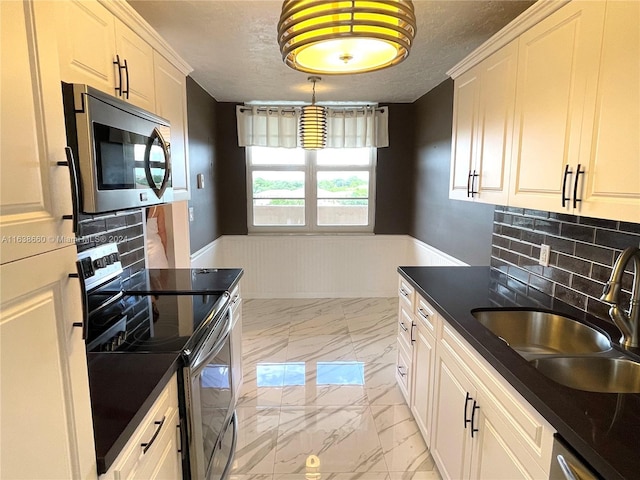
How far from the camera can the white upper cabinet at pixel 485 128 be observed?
1883 millimetres

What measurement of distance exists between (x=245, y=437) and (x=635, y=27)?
2601 mm

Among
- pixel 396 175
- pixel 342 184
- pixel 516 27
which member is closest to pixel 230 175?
pixel 342 184

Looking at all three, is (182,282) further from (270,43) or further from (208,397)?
(270,43)

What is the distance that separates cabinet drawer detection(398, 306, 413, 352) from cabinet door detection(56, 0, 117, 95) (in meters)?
2.00

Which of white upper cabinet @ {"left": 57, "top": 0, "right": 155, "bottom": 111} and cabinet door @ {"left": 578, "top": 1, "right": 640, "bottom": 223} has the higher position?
white upper cabinet @ {"left": 57, "top": 0, "right": 155, "bottom": 111}

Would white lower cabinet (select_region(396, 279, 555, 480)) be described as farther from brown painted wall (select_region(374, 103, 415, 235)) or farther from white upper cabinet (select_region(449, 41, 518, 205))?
brown painted wall (select_region(374, 103, 415, 235))

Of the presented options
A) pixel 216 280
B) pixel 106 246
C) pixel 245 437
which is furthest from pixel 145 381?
pixel 245 437

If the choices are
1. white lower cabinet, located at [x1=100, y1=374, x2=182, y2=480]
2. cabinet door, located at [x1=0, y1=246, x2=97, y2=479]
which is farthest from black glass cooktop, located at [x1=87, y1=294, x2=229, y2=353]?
cabinet door, located at [x1=0, y1=246, x2=97, y2=479]

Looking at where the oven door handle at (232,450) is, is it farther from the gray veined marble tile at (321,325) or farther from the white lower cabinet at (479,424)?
the gray veined marble tile at (321,325)

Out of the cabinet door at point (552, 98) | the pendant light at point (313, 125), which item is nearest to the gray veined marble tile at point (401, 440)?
the cabinet door at point (552, 98)

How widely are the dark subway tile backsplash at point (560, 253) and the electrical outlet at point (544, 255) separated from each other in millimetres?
22

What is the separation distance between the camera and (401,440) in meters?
2.26

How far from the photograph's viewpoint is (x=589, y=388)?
1327 millimetres

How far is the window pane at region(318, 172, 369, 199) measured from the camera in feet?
15.7
